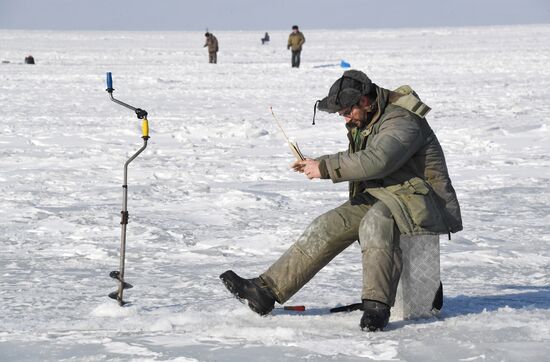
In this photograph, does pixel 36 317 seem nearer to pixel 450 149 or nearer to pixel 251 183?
pixel 251 183

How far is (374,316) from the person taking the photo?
454cm

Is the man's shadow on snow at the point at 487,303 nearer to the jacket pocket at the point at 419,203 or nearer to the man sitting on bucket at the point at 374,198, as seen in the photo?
the man sitting on bucket at the point at 374,198

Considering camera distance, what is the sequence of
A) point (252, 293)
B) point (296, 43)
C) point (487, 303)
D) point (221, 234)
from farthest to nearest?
point (296, 43) < point (221, 234) < point (487, 303) < point (252, 293)

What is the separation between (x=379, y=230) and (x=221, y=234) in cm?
303

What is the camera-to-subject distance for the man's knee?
4609 mm

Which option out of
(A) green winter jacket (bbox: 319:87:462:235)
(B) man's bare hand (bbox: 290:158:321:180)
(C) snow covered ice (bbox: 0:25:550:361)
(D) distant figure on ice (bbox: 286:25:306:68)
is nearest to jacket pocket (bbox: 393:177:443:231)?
(A) green winter jacket (bbox: 319:87:462:235)

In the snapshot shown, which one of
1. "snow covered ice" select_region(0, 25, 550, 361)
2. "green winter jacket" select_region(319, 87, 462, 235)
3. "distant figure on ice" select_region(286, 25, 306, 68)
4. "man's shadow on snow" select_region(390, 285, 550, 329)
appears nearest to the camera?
"snow covered ice" select_region(0, 25, 550, 361)

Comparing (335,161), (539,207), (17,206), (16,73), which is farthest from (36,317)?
(16,73)

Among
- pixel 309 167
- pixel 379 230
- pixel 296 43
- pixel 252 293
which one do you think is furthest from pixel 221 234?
pixel 296 43

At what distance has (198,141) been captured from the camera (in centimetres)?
1345

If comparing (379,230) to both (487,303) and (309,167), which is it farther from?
(487,303)

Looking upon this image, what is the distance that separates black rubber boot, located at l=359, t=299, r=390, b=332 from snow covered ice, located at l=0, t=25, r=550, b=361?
0.07 m

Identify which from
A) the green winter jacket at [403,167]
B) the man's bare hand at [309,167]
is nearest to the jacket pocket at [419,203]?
the green winter jacket at [403,167]

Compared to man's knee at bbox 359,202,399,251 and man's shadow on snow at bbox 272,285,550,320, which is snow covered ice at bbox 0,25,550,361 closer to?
man's shadow on snow at bbox 272,285,550,320
